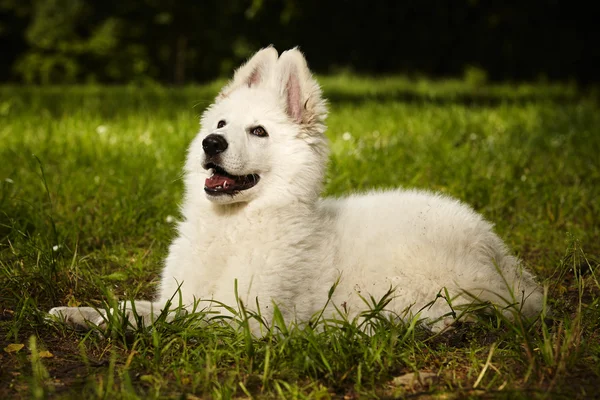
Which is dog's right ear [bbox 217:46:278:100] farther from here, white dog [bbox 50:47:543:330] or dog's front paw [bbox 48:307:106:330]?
dog's front paw [bbox 48:307:106:330]

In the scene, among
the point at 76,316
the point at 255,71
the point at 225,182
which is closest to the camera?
the point at 76,316

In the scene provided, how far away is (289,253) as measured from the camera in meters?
3.21

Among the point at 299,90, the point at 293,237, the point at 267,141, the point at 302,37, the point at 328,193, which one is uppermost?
the point at 302,37

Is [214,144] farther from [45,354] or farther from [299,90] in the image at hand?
[45,354]

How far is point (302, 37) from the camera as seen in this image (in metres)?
16.7

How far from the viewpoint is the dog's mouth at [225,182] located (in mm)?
3318

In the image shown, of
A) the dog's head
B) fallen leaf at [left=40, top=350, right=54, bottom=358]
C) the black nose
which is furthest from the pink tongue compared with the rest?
fallen leaf at [left=40, top=350, right=54, bottom=358]

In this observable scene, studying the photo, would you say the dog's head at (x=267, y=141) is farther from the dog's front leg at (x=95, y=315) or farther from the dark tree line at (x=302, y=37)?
the dark tree line at (x=302, y=37)

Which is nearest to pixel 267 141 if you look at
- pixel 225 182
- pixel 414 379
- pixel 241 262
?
pixel 225 182

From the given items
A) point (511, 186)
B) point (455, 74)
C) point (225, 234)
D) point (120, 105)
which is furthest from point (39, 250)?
point (455, 74)

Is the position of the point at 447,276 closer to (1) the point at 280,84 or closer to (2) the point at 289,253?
(2) the point at 289,253

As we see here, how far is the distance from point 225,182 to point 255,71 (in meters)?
0.69

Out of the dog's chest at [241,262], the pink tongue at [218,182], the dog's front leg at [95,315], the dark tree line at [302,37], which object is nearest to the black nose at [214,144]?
the pink tongue at [218,182]

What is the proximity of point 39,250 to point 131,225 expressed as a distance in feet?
3.77
